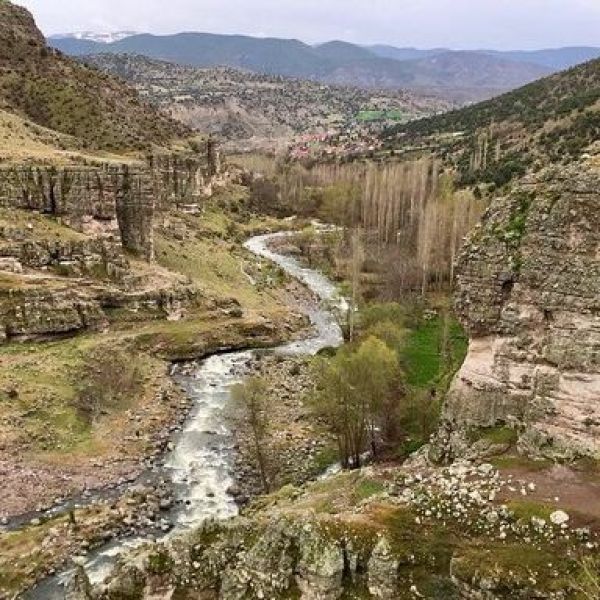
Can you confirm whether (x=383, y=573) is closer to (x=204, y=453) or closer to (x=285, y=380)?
(x=204, y=453)

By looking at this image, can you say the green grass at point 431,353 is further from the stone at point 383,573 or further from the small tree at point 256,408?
the stone at point 383,573

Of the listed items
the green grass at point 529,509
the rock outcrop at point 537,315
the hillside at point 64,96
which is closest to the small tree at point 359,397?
the rock outcrop at point 537,315

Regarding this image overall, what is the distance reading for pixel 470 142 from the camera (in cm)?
13650

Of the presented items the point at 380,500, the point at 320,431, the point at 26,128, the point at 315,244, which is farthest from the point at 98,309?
the point at 315,244

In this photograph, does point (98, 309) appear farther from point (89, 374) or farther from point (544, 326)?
point (544, 326)

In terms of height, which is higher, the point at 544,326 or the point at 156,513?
the point at 544,326

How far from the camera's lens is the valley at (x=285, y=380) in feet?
65.3

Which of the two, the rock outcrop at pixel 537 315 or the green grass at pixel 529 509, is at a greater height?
the rock outcrop at pixel 537 315

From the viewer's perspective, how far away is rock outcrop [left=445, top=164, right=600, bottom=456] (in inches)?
861

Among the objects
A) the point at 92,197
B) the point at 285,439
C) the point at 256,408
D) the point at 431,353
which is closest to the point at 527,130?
the point at 431,353

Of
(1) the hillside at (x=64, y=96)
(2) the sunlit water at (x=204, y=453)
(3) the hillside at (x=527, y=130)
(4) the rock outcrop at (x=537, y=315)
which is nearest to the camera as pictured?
(4) the rock outcrop at (x=537, y=315)

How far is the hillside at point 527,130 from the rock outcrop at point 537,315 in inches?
2004

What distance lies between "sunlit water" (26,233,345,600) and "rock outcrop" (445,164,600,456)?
9945mm

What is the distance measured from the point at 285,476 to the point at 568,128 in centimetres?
8142
